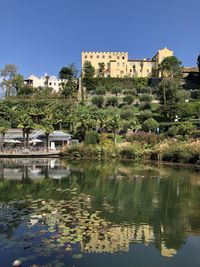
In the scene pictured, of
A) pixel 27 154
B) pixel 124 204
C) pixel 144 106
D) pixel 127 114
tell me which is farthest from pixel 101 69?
pixel 124 204

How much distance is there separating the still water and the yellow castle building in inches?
3419

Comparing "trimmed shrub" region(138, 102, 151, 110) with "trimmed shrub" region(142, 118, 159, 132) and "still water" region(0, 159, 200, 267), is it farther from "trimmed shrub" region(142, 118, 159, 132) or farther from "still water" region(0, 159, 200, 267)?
"still water" region(0, 159, 200, 267)

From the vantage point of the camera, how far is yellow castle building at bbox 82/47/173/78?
109 metres

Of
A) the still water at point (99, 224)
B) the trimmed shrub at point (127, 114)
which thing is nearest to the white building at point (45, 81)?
the trimmed shrub at point (127, 114)

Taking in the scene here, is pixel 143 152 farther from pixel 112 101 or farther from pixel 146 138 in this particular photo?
pixel 112 101

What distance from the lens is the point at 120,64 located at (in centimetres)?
10962

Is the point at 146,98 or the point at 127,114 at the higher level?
the point at 146,98

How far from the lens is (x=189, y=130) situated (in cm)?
5109

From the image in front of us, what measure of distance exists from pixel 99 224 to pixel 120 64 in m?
99.3

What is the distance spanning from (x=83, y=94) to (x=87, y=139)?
39.4 m

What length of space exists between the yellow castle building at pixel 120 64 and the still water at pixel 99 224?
86.8 meters

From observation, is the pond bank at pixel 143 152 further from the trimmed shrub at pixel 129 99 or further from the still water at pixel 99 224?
the trimmed shrub at pixel 129 99

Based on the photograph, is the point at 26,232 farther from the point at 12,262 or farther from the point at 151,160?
the point at 151,160

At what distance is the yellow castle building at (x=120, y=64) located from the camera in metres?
109
